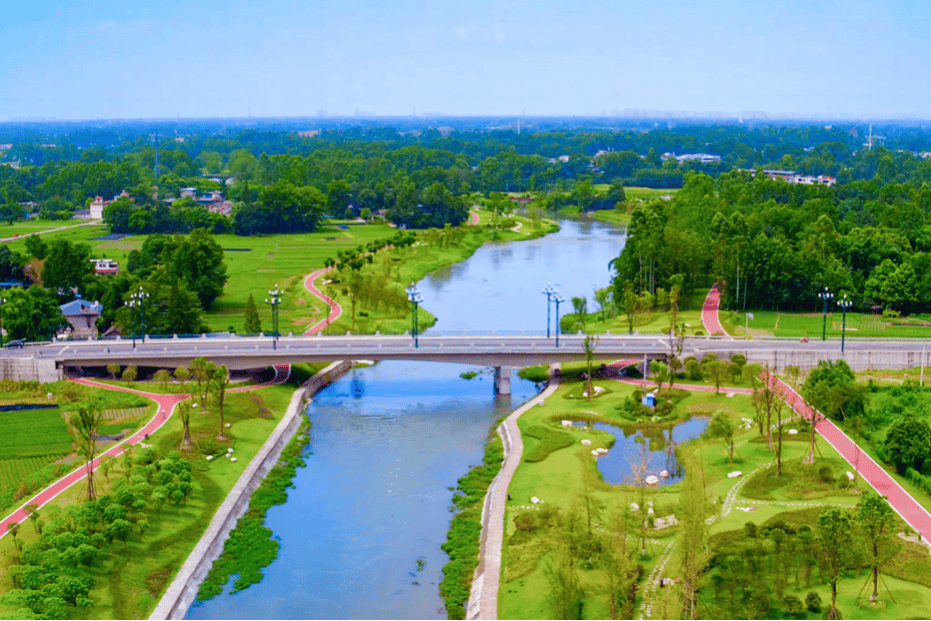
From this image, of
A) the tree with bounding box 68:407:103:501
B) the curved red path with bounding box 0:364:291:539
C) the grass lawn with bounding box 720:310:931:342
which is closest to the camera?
the curved red path with bounding box 0:364:291:539

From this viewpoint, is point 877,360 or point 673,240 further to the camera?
point 673,240

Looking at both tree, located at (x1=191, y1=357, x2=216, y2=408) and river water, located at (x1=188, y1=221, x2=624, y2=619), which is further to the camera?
tree, located at (x1=191, y1=357, x2=216, y2=408)

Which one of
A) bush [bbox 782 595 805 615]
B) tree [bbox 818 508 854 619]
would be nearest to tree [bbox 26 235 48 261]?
tree [bbox 818 508 854 619]

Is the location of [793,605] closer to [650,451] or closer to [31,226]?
[650,451]

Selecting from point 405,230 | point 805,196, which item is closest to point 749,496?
point 805,196

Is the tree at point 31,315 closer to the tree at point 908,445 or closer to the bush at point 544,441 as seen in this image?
the bush at point 544,441

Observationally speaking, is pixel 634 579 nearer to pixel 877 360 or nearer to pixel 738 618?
pixel 738 618

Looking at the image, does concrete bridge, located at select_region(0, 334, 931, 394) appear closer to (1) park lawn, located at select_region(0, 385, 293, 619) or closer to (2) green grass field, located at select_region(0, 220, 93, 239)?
(1) park lawn, located at select_region(0, 385, 293, 619)
